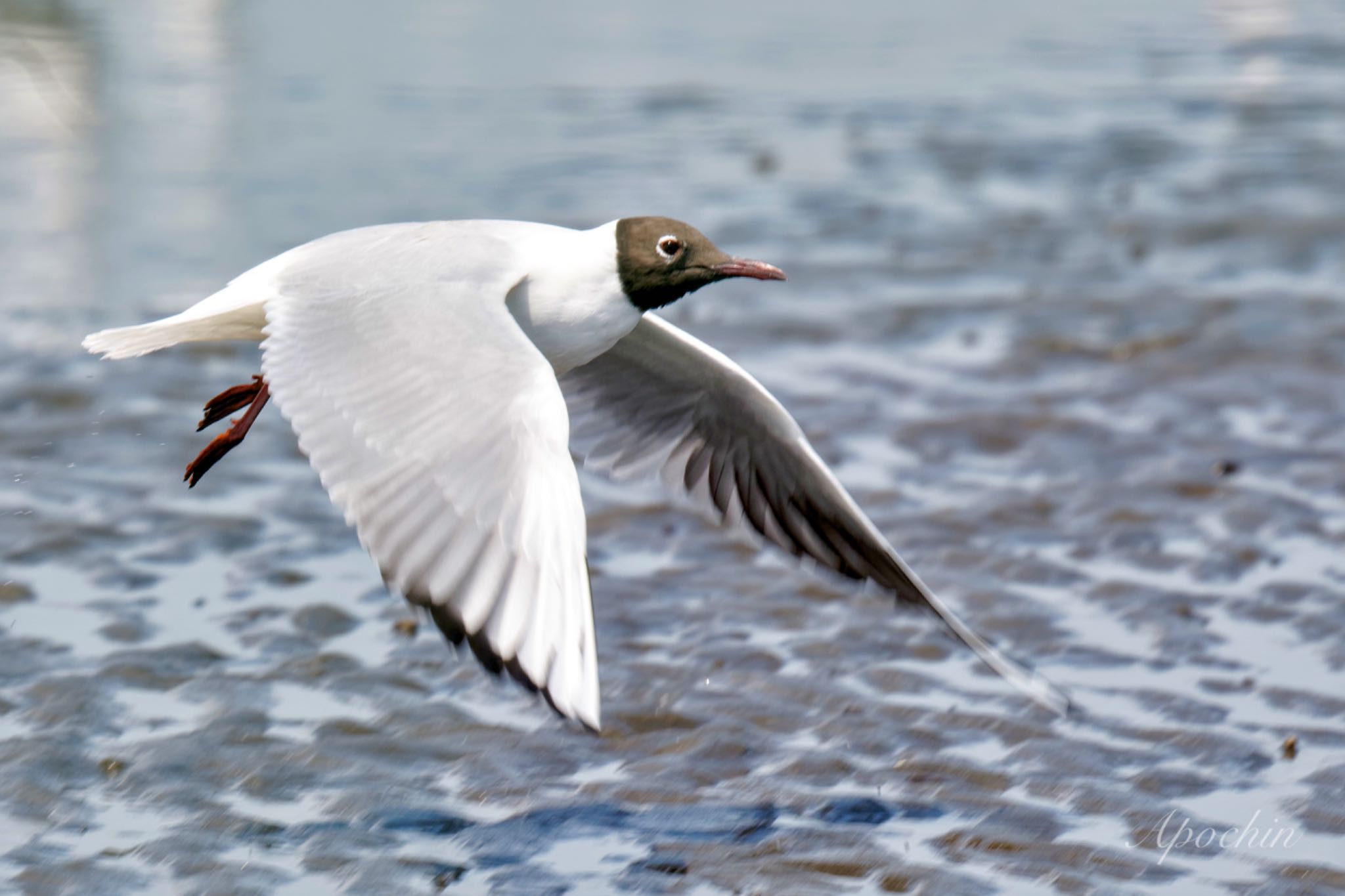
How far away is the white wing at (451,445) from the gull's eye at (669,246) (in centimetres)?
52

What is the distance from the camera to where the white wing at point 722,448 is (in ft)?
19.8

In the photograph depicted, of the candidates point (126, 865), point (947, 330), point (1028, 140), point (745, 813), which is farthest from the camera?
point (1028, 140)

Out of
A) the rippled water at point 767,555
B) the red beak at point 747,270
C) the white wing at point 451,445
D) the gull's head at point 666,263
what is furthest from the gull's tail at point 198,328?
the red beak at point 747,270

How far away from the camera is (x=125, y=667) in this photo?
255 inches

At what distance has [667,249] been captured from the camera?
232 inches

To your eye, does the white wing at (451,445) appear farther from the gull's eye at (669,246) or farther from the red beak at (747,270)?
the red beak at (747,270)

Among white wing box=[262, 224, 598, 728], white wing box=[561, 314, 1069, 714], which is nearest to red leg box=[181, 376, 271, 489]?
white wing box=[262, 224, 598, 728]

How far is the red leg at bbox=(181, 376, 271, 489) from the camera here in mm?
5891

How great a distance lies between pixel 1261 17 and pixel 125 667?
53.8 ft

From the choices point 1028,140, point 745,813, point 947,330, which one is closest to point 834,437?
point 947,330

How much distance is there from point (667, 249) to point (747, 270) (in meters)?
0.23

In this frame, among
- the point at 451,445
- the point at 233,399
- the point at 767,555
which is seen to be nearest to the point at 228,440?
the point at 233,399

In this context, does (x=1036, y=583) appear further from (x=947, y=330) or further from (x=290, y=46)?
(x=290, y=46)
